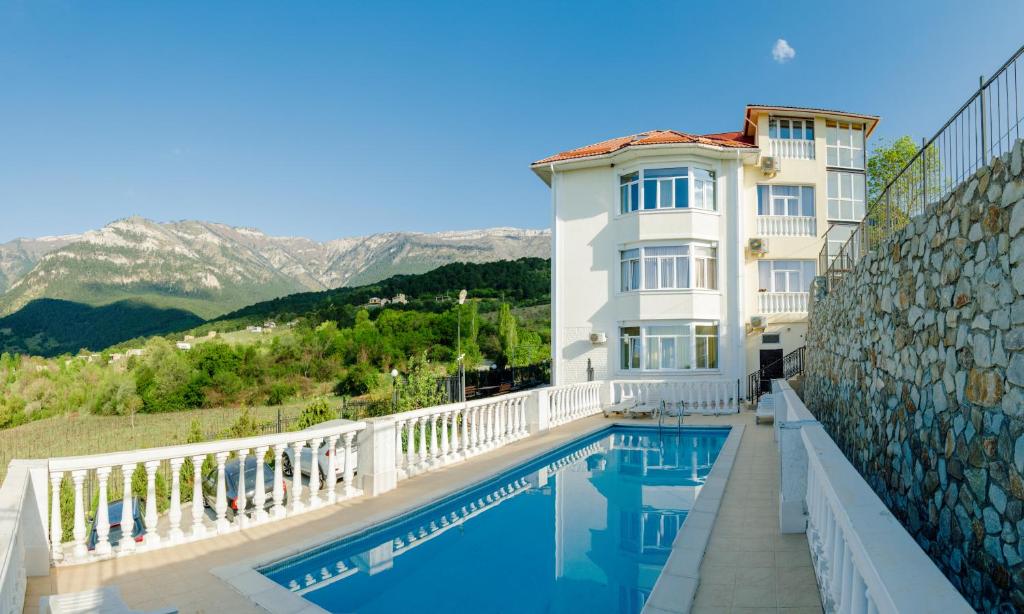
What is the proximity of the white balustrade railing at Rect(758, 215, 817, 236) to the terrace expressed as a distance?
1308 cm

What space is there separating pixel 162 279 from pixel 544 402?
101745 millimetres

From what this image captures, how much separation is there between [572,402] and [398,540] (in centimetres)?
884

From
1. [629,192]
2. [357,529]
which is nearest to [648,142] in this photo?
[629,192]

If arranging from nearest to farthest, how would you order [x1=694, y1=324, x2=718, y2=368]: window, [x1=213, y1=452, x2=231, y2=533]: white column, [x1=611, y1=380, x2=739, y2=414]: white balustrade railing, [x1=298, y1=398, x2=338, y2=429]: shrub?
1. [x1=213, y1=452, x2=231, y2=533]: white column
2. [x1=298, y1=398, x2=338, y2=429]: shrub
3. [x1=611, y1=380, x2=739, y2=414]: white balustrade railing
4. [x1=694, y1=324, x2=718, y2=368]: window

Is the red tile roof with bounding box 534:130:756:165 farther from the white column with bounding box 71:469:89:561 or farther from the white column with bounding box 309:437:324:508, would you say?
the white column with bounding box 71:469:89:561

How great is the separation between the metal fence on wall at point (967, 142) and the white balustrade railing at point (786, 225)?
559 inches

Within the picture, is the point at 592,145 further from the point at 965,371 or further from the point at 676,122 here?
the point at 965,371

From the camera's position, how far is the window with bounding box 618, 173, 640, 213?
1833 cm

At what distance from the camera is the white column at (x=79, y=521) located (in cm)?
426

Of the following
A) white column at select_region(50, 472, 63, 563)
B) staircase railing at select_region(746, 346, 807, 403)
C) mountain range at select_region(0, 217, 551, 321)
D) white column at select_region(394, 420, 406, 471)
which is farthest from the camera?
mountain range at select_region(0, 217, 551, 321)

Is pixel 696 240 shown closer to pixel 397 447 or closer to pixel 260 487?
pixel 397 447

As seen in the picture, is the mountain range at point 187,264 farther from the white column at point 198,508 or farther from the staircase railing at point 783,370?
the white column at point 198,508

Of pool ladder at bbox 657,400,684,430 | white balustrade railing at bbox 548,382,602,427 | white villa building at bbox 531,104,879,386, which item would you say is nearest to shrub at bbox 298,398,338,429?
white balustrade railing at bbox 548,382,602,427

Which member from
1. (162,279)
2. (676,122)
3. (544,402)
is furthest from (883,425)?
(162,279)
